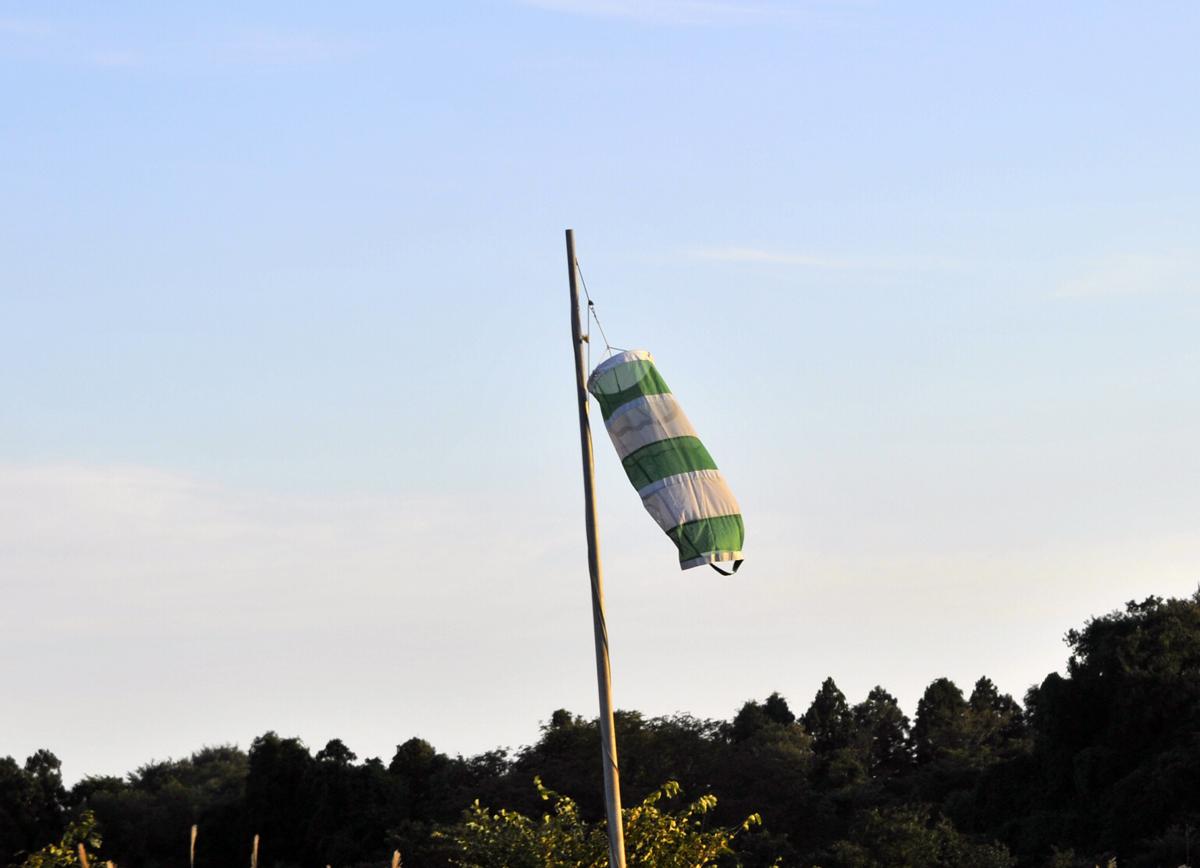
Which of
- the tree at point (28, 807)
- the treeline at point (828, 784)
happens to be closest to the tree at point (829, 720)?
the treeline at point (828, 784)

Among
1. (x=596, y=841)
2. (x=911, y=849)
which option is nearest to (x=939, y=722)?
(x=911, y=849)

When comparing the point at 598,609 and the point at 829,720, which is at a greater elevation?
the point at 829,720

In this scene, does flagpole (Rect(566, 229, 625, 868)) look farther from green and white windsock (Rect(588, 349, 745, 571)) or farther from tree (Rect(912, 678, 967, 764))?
tree (Rect(912, 678, 967, 764))

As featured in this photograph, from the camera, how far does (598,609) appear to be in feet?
55.9

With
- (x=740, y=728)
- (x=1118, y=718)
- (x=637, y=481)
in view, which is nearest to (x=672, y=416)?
(x=637, y=481)

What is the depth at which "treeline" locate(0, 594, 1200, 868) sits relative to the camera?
48156mm

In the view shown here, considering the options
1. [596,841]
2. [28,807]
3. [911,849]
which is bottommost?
[596,841]

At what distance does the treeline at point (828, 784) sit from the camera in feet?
158

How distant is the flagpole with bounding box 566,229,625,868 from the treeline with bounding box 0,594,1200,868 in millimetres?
26432

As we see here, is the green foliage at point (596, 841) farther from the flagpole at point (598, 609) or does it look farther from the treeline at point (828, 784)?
the treeline at point (828, 784)

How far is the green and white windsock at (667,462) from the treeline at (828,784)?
27.2m

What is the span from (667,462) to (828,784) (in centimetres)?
5079

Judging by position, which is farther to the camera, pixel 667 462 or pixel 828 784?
pixel 828 784

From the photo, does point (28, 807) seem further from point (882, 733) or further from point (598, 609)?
point (598, 609)
